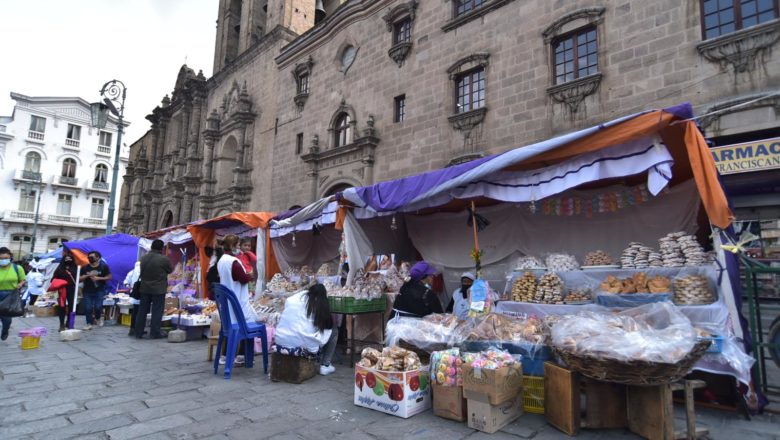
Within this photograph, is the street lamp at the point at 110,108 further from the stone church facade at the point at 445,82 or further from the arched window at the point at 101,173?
the arched window at the point at 101,173

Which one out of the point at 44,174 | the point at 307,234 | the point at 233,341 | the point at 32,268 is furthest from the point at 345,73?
the point at 44,174

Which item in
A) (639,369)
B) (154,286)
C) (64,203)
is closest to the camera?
(639,369)

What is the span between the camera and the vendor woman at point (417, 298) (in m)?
5.68

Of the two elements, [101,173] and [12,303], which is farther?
[101,173]

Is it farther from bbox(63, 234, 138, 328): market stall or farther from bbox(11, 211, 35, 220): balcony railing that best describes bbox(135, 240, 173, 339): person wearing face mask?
bbox(11, 211, 35, 220): balcony railing

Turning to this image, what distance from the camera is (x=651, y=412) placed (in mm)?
3166

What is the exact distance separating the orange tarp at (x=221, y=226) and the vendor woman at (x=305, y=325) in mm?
5114

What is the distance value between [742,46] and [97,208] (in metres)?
52.7

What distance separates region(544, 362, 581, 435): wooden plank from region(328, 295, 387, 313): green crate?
2.97 meters

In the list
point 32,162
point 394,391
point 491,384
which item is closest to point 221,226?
point 394,391

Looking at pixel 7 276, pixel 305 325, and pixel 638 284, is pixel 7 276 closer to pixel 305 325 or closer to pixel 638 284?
pixel 305 325

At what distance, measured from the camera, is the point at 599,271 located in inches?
220

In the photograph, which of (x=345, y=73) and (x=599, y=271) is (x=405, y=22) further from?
(x=599, y=271)

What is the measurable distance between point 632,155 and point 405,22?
1090cm
